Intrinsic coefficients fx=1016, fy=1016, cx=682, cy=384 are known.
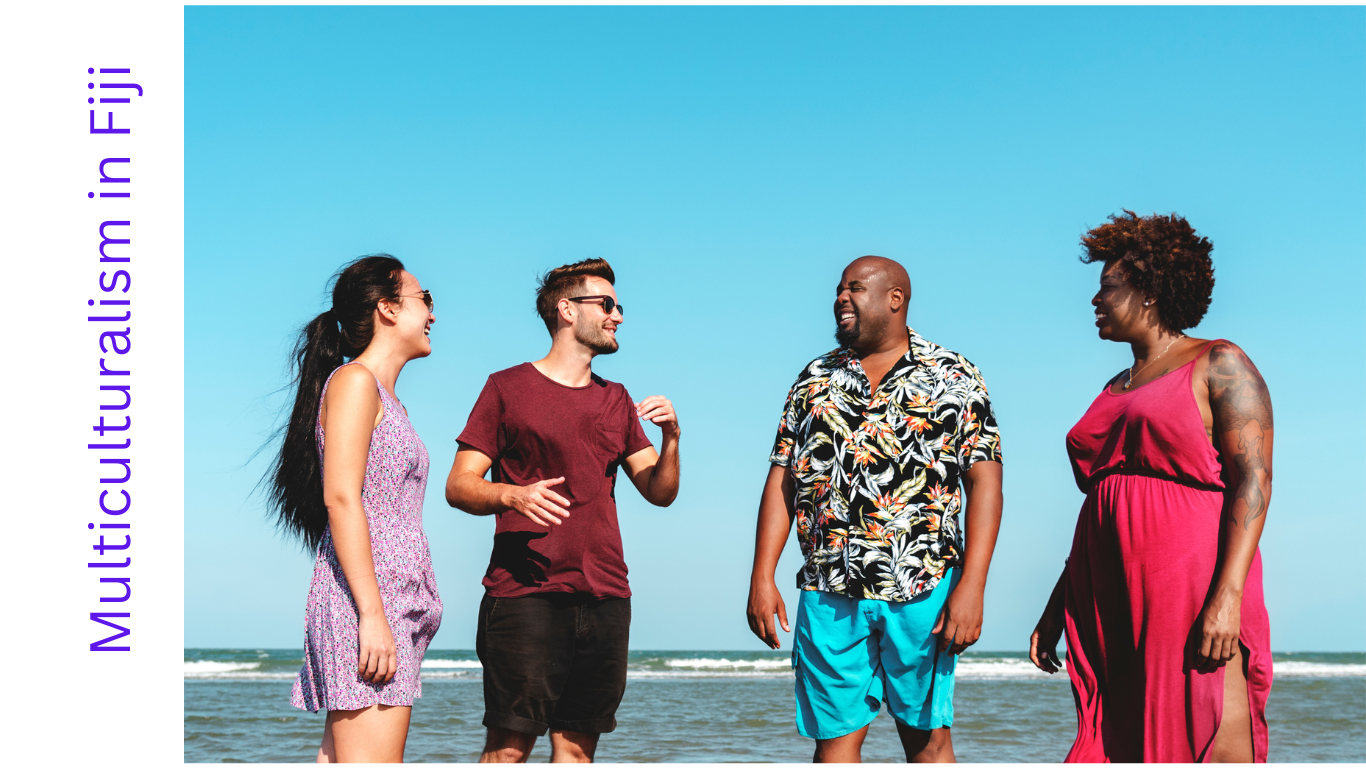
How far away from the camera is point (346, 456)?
11.3 feet

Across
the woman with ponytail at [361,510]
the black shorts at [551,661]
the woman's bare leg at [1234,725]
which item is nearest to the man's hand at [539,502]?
the woman with ponytail at [361,510]

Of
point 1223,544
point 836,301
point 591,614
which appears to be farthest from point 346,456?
point 1223,544

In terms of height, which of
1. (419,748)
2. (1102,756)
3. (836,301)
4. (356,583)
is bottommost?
(419,748)

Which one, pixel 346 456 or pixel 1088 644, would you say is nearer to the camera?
pixel 346 456

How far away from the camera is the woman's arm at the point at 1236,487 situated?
3414 mm

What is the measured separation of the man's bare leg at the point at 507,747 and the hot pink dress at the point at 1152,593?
2.09 metres

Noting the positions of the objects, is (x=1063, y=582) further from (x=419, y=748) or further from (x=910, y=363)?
(x=419, y=748)

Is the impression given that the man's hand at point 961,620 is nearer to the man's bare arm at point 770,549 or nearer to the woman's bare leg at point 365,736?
the man's bare arm at point 770,549

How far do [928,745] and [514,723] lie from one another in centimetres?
162

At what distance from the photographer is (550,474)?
4293mm

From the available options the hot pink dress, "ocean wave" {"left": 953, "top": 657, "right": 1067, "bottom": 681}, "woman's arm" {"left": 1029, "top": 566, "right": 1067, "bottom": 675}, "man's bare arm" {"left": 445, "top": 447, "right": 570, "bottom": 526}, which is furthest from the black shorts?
"ocean wave" {"left": 953, "top": 657, "right": 1067, "bottom": 681}

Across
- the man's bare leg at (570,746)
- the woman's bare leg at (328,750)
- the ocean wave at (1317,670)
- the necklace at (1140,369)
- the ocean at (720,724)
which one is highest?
the necklace at (1140,369)

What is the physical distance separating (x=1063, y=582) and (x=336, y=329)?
9.87 feet

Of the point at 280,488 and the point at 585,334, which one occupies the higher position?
the point at 585,334
